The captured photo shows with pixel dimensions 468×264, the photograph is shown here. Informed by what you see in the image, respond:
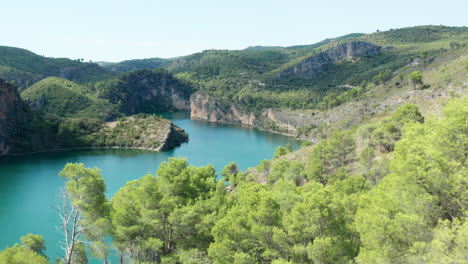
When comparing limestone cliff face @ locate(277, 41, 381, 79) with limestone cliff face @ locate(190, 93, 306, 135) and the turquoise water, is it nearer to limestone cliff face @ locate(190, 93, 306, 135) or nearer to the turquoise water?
limestone cliff face @ locate(190, 93, 306, 135)

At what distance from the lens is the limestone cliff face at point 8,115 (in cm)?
8168

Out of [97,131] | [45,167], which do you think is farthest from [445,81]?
[97,131]

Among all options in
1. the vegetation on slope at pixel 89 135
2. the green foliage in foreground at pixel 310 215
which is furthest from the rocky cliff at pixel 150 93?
the green foliage in foreground at pixel 310 215

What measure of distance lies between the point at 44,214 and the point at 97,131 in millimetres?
55384

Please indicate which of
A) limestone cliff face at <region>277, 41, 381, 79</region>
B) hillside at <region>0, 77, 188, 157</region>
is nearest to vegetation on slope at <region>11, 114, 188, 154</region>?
hillside at <region>0, 77, 188, 157</region>

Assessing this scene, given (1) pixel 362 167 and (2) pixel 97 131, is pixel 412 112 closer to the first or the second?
(1) pixel 362 167

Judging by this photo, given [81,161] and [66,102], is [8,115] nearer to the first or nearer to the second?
[81,161]

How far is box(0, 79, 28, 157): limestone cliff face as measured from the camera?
8168cm

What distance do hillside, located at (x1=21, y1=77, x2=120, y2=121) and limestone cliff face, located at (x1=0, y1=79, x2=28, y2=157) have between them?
3211cm

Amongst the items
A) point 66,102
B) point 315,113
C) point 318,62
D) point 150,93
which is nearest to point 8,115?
point 66,102

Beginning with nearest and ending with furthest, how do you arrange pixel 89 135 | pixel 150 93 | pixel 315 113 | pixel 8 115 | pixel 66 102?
pixel 8 115, pixel 89 135, pixel 315 113, pixel 66 102, pixel 150 93

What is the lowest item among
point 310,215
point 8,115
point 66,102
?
point 310,215

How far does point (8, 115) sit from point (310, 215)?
9347cm

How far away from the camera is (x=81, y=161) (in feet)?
253
